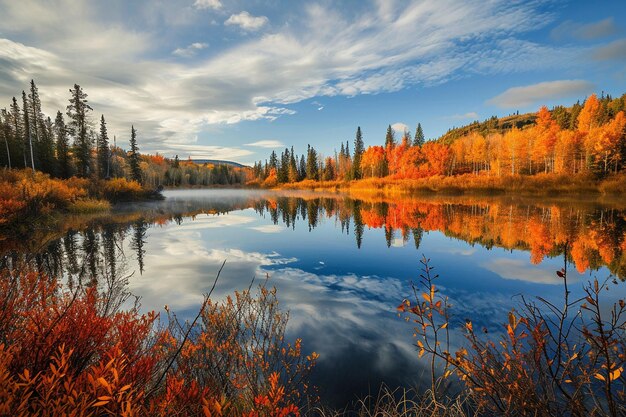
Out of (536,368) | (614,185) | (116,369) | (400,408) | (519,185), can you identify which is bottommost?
(400,408)

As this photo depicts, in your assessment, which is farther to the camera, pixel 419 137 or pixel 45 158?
pixel 419 137

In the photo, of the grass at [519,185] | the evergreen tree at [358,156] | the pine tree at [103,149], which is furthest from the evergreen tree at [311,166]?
the pine tree at [103,149]

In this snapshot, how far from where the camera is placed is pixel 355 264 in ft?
48.5

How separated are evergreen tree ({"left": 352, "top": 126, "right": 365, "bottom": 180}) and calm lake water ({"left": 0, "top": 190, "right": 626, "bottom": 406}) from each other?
71.9 meters

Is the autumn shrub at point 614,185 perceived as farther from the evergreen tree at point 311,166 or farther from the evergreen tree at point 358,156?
the evergreen tree at point 311,166

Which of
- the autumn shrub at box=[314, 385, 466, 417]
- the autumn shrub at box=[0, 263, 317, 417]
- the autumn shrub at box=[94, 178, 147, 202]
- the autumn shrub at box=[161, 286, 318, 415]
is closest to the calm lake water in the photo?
the autumn shrub at box=[314, 385, 466, 417]

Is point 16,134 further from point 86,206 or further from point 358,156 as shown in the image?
point 358,156

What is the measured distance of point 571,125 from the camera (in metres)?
80.6

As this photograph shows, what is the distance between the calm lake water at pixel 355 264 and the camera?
7617mm

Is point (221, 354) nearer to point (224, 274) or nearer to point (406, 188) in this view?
point (224, 274)

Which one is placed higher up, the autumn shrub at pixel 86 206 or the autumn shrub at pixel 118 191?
the autumn shrub at pixel 118 191

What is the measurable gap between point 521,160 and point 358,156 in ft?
152

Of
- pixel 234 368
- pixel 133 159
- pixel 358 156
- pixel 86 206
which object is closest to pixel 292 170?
pixel 358 156

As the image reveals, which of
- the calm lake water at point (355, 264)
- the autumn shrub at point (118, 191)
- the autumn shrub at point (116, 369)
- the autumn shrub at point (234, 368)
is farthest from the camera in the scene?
the autumn shrub at point (118, 191)
